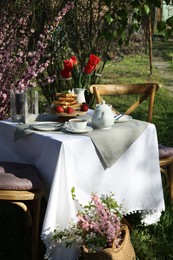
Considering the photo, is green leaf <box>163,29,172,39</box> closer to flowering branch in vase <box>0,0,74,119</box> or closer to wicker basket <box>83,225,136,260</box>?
wicker basket <box>83,225,136,260</box>

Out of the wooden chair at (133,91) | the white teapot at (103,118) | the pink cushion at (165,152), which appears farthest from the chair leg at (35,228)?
the wooden chair at (133,91)

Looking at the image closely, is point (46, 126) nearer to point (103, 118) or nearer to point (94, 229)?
point (103, 118)

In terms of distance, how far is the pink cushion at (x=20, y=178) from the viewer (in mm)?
3061

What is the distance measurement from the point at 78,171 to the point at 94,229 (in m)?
0.42

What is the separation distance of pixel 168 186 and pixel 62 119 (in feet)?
3.57

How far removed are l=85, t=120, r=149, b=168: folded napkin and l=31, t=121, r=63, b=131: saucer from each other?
25 cm

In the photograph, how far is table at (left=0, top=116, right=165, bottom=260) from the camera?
3.01 m

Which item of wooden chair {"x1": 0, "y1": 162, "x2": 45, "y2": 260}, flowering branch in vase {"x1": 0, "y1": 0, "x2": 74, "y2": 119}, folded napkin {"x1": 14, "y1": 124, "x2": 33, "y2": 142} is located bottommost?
wooden chair {"x1": 0, "y1": 162, "x2": 45, "y2": 260}

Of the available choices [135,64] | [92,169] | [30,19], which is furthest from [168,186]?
[135,64]

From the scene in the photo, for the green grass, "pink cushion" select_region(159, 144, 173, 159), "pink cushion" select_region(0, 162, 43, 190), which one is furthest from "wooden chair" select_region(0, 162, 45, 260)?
the green grass

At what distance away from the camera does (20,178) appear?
124 inches

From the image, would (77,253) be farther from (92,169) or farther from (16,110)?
(16,110)

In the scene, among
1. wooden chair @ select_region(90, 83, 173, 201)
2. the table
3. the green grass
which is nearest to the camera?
the table

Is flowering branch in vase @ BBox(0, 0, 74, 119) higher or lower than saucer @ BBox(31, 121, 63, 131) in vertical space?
higher
